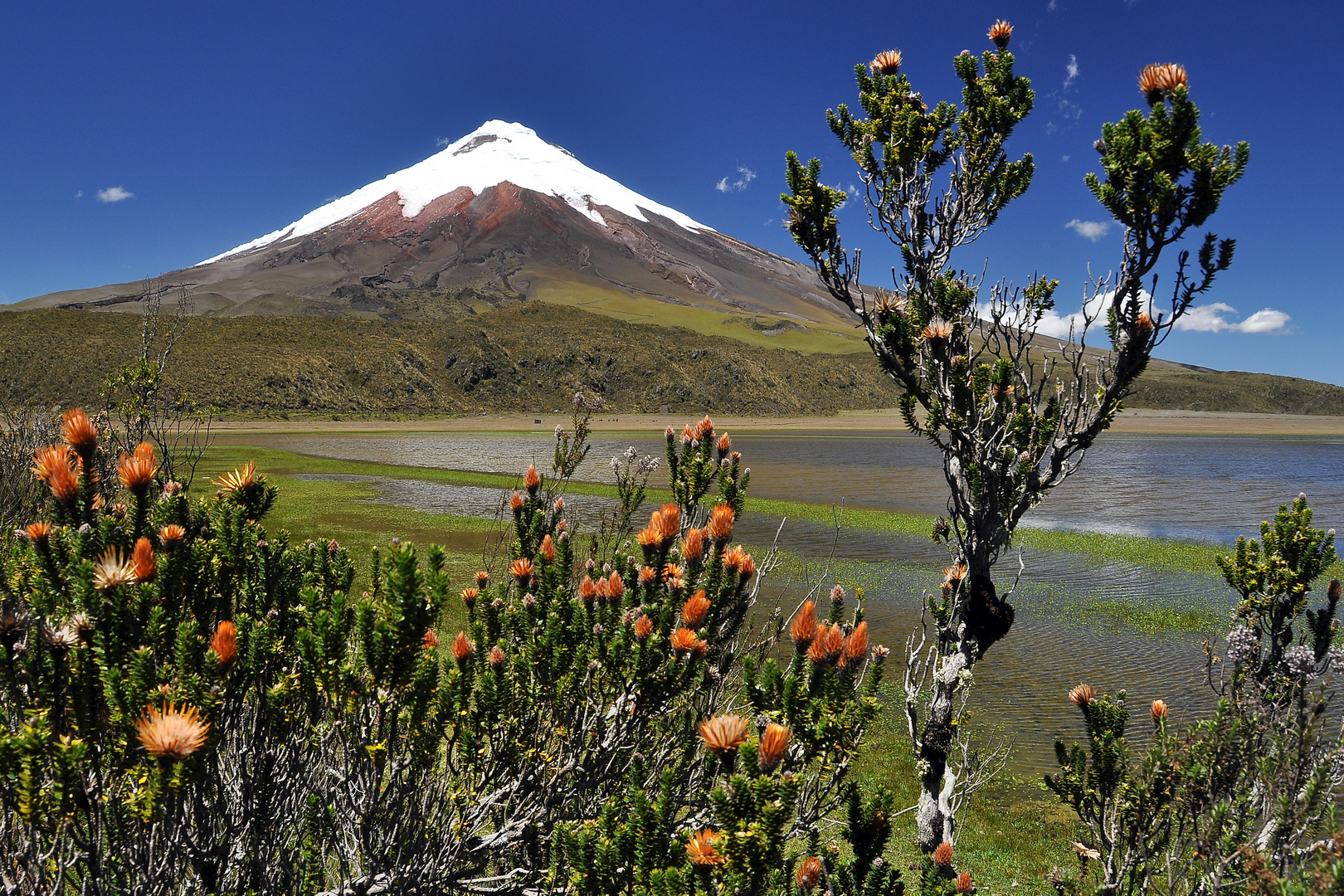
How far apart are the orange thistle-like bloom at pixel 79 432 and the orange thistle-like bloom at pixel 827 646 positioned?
7.30ft

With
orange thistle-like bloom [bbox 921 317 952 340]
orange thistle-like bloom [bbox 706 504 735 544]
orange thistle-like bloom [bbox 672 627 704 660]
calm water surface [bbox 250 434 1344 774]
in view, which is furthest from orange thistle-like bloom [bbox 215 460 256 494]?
calm water surface [bbox 250 434 1344 774]

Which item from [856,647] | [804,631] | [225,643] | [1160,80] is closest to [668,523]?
[804,631]

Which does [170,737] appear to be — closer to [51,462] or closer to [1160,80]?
[51,462]

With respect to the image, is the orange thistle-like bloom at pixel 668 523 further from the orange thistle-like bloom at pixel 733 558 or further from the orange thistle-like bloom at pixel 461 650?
the orange thistle-like bloom at pixel 461 650

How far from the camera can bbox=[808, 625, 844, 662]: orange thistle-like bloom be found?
7.30 feet

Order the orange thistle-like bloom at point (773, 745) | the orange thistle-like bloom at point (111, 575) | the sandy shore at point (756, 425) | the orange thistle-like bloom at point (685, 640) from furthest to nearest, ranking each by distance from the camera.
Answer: the sandy shore at point (756, 425) → the orange thistle-like bloom at point (685, 640) → the orange thistle-like bloom at point (111, 575) → the orange thistle-like bloom at point (773, 745)

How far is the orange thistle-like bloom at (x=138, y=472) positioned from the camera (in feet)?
6.68

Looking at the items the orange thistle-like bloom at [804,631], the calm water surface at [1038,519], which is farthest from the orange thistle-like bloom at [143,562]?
the calm water surface at [1038,519]

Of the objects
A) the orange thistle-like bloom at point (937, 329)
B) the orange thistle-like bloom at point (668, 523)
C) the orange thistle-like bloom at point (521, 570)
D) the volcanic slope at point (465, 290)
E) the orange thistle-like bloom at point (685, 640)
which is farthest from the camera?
the volcanic slope at point (465, 290)

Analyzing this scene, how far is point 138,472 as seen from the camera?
2.07 metres

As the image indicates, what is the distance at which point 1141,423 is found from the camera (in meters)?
83.6

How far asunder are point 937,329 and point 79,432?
3171mm

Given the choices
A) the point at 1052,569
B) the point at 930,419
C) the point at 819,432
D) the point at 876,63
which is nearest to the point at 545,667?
the point at 930,419

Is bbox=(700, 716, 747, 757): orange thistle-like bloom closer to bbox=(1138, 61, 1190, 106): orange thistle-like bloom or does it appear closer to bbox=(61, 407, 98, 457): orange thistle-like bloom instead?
bbox=(61, 407, 98, 457): orange thistle-like bloom
